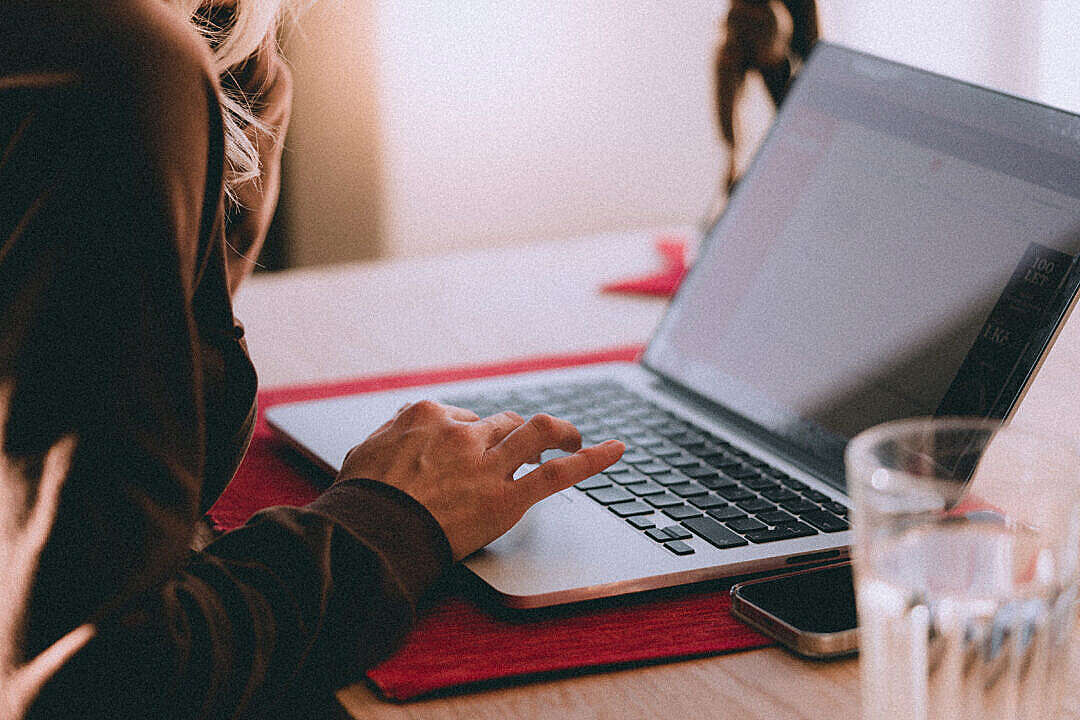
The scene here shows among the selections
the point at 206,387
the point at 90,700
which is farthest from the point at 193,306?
the point at 90,700

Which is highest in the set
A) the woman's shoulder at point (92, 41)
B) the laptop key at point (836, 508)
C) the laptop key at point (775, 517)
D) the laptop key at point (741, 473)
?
the woman's shoulder at point (92, 41)

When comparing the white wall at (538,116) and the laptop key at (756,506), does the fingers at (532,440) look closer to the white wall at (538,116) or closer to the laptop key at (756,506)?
the laptop key at (756,506)

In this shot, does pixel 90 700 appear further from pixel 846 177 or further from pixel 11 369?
pixel 846 177

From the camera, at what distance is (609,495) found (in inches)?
28.2

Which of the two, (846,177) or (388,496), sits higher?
(846,177)

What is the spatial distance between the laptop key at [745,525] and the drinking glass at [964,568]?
223 millimetres

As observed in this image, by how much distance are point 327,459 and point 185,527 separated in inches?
10.1

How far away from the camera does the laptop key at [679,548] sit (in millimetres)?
641

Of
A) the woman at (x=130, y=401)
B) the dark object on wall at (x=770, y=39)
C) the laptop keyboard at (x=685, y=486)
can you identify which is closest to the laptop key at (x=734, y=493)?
the laptop keyboard at (x=685, y=486)

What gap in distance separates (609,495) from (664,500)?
3cm

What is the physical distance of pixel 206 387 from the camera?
63 centimetres

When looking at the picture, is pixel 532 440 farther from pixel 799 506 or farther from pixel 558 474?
pixel 799 506

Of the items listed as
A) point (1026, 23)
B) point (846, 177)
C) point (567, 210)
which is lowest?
point (567, 210)

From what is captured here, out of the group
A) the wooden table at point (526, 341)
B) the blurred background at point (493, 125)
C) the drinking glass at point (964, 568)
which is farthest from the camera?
the blurred background at point (493, 125)
